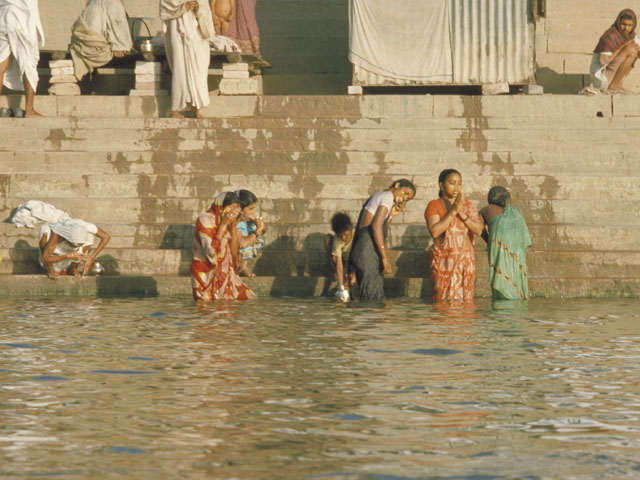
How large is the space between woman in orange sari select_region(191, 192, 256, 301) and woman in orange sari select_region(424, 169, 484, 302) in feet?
5.60

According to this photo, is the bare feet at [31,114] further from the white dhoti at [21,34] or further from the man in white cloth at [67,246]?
the man in white cloth at [67,246]

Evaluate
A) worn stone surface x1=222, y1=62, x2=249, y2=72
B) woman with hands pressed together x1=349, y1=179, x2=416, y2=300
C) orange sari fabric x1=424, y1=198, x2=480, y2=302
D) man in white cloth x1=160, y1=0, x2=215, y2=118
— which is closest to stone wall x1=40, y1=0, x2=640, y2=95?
worn stone surface x1=222, y1=62, x2=249, y2=72

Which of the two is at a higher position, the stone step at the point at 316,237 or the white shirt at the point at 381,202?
the white shirt at the point at 381,202

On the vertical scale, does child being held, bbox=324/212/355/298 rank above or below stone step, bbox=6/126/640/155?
below

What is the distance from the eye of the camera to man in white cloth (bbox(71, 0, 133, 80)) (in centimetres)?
1342

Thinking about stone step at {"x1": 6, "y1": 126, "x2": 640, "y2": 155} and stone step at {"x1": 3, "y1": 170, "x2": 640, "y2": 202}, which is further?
stone step at {"x1": 6, "y1": 126, "x2": 640, "y2": 155}

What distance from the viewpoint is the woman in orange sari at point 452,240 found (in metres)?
9.24

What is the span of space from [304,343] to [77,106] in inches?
265

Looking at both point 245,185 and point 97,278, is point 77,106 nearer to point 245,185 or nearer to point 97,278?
point 245,185

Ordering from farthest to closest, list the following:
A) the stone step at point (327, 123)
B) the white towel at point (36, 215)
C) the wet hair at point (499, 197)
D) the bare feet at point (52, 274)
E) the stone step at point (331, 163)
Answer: the stone step at point (327, 123) < the stone step at point (331, 163) < the white towel at point (36, 215) < the bare feet at point (52, 274) < the wet hair at point (499, 197)

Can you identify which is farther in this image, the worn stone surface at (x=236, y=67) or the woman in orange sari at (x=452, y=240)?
the worn stone surface at (x=236, y=67)

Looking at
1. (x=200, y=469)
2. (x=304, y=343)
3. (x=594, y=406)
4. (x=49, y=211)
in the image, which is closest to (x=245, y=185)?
(x=49, y=211)

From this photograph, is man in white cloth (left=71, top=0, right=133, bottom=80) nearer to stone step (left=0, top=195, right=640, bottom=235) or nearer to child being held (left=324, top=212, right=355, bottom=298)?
stone step (left=0, top=195, right=640, bottom=235)

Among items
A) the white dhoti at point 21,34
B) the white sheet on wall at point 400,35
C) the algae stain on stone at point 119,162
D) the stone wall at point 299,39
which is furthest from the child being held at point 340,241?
the stone wall at point 299,39
